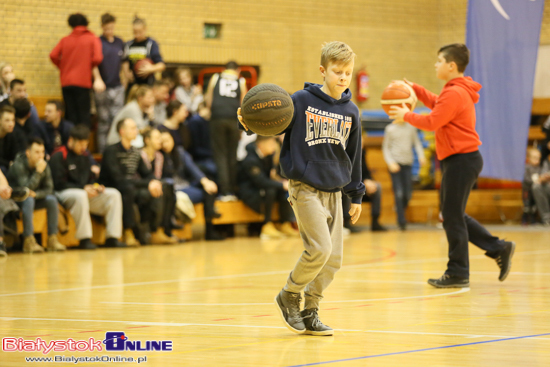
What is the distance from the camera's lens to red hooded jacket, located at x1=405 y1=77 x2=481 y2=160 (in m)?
5.71

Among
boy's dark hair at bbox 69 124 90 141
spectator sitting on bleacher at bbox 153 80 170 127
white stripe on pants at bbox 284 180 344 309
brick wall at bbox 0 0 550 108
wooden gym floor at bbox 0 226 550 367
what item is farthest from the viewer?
brick wall at bbox 0 0 550 108

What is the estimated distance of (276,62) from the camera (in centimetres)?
1563

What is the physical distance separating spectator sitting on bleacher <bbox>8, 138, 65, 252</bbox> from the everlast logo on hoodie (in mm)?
5905

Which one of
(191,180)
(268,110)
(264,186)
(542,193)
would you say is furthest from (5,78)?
(542,193)

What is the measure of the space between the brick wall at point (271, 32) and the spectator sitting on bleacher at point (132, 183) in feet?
12.8

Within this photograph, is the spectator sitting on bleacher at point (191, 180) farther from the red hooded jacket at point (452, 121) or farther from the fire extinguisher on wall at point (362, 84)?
the fire extinguisher on wall at point (362, 84)

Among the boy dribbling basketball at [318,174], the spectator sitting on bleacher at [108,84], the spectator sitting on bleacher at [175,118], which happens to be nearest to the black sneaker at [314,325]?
the boy dribbling basketball at [318,174]

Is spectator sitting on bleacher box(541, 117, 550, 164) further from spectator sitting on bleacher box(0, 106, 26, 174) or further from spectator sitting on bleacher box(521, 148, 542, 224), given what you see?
spectator sitting on bleacher box(0, 106, 26, 174)

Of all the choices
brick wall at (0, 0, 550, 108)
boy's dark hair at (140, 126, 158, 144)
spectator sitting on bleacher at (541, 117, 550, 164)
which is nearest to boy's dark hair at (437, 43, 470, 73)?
boy's dark hair at (140, 126, 158, 144)

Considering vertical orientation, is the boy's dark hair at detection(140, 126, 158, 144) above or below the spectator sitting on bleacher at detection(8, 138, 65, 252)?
above

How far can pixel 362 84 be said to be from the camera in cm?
1633

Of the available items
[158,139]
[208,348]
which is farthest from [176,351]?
[158,139]

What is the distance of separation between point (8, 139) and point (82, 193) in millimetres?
1142

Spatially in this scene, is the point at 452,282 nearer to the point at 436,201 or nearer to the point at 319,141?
the point at 319,141
